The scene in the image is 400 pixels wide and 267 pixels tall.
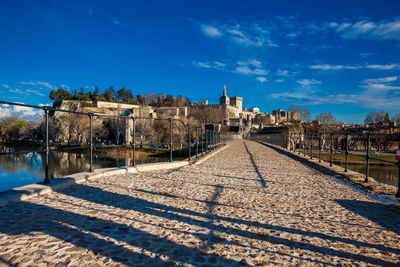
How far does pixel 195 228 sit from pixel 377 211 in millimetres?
2545

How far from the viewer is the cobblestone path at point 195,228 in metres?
1.90

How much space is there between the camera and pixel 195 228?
2.47m

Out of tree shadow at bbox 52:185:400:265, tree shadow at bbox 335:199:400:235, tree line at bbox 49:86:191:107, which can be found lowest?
tree shadow at bbox 335:199:400:235

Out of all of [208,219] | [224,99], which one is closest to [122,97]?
[224,99]

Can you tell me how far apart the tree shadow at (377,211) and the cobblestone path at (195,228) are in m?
0.01

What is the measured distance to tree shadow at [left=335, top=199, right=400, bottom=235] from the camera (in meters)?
2.73

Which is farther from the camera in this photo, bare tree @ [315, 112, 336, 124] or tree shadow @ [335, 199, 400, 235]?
bare tree @ [315, 112, 336, 124]

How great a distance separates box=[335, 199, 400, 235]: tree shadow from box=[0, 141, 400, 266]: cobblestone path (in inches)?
0.5

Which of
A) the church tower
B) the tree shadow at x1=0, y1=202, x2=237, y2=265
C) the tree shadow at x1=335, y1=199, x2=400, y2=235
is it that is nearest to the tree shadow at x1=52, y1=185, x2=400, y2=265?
the tree shadow at x1=0, y1=202, x2=237, y2=265

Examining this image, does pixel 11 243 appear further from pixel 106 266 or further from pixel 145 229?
pixel 145 229

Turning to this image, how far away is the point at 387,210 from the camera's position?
10.6 ft

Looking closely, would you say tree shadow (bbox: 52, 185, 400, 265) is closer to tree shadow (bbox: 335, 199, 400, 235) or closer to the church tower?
tree shadow (bbox: 335, 199, 400, 235)

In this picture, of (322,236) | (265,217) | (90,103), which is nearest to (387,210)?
(322,236)

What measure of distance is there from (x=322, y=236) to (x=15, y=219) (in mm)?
3196
